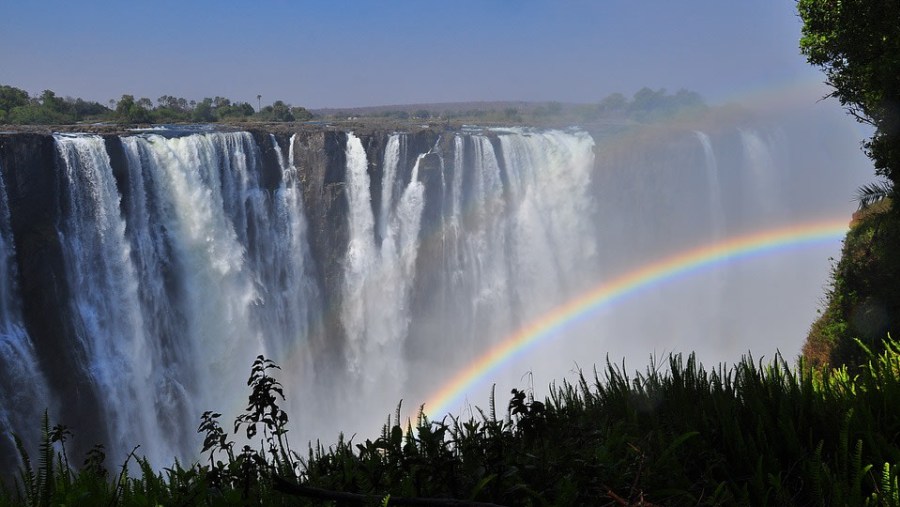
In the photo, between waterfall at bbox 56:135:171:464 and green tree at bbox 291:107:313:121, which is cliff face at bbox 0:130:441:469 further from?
green tree at bbox 291:107:313:121

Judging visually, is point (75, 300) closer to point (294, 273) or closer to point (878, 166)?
point (294, 273)

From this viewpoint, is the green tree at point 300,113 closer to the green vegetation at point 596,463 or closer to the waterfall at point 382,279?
the waterfall at point 382,279

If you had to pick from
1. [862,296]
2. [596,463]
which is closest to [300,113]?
[862,296]

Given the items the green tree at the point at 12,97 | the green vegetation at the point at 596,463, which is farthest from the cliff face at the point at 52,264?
the green tree at the point at 12,97

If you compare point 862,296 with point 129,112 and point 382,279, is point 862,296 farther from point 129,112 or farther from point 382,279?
point 129,112

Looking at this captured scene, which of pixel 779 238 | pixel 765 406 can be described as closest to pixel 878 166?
pixel 765 406
